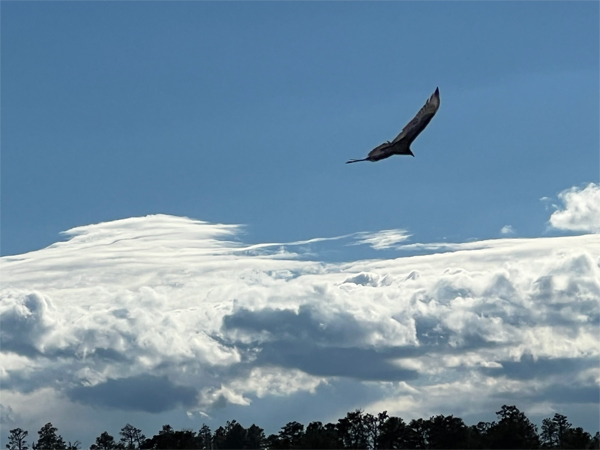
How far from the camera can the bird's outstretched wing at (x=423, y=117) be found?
6153 centimetres

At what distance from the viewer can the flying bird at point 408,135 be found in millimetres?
60000

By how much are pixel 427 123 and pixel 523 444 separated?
146248 mm

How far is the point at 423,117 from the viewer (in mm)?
62156

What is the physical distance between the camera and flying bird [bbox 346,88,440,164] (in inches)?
2362

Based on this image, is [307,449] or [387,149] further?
[307,449]

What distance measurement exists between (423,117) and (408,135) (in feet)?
6.51

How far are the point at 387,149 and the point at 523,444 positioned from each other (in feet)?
487

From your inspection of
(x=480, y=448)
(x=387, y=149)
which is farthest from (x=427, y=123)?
(x=480, y=448)

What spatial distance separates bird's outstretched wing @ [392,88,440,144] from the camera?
61531 millimetres

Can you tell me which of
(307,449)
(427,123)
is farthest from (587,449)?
(427,123)

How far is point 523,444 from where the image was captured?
195375 mm

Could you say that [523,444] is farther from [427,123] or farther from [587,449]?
[427,123]

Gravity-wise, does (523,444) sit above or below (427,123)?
below

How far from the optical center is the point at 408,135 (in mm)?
61000
